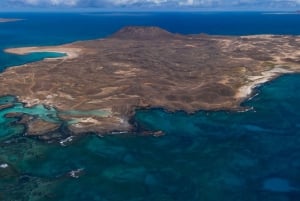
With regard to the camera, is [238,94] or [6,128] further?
[238,94]

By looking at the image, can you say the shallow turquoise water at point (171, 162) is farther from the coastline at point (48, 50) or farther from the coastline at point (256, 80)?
the coastline at point (48, 50)

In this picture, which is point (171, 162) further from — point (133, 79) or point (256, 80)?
point (256, 80)

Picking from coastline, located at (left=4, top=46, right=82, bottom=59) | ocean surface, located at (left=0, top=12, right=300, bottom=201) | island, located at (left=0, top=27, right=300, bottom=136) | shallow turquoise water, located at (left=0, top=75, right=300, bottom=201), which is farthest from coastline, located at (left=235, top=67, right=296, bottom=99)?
coastline, located at (left=4, top=46, right=82, bottom=59)

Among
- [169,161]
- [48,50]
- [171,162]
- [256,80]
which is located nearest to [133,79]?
[256,80]

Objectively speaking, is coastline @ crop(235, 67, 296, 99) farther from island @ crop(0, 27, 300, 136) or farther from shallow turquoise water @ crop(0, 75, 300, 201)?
shallow turquoise water @ crop(0, 75, 300, 201)

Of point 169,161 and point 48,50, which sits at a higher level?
point 169,161

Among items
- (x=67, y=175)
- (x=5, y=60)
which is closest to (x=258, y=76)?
(x=67, y=175)

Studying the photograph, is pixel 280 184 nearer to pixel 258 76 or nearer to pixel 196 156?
pixel 196 156

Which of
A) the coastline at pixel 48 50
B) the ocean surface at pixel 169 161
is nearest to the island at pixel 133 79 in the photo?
the coastline at pixel 48 50
